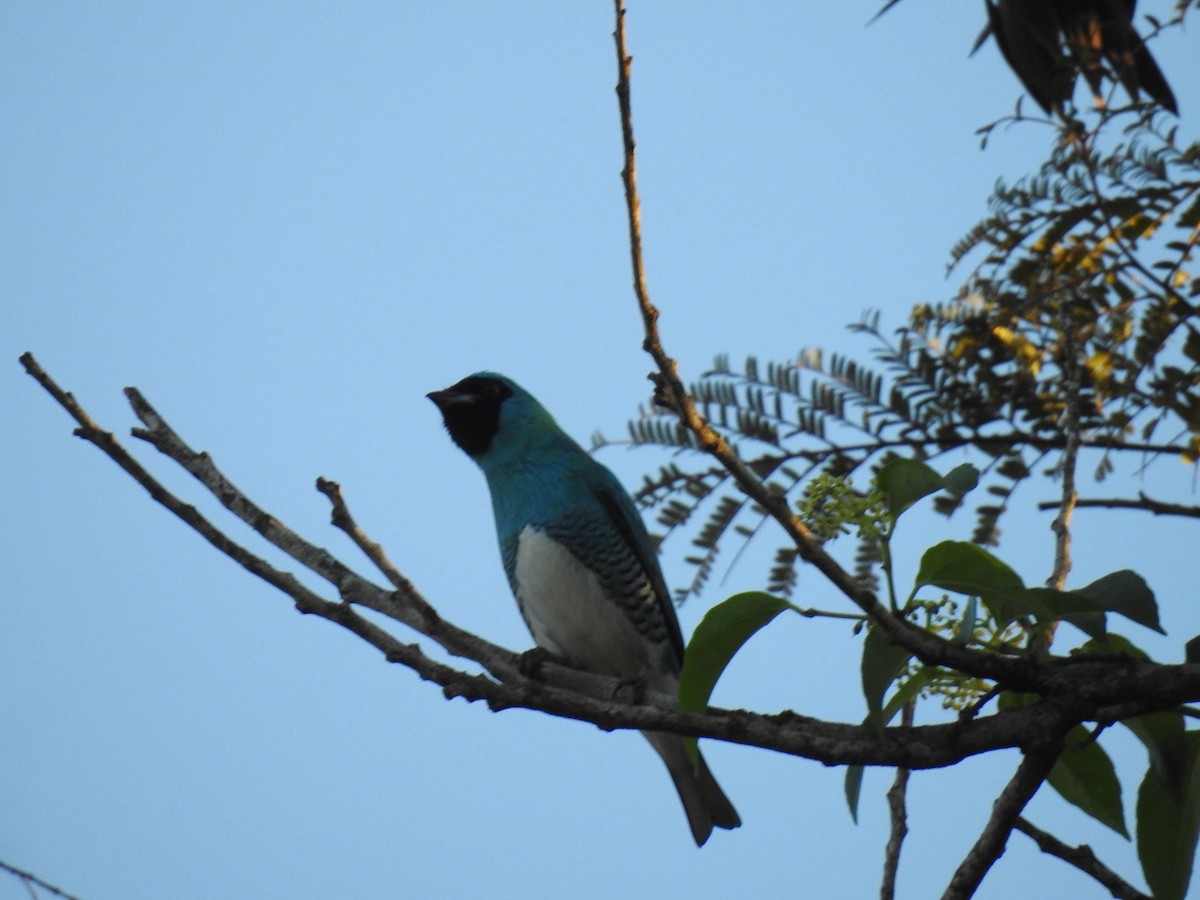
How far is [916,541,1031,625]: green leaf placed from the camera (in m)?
2.19

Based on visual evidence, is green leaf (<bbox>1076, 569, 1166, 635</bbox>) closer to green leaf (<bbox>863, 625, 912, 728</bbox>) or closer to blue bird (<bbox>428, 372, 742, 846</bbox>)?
green leaf (<bbox>863, 625, 912, 728</bbox>)

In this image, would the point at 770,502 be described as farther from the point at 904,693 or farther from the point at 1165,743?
the point at 1165,743

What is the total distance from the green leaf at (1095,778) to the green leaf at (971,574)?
0.39m

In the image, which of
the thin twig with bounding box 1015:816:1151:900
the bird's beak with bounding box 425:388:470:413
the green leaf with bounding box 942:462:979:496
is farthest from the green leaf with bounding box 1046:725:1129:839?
the bird's beak with bounding box 425:388:470:413

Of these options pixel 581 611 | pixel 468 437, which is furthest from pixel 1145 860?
pixel 468 437

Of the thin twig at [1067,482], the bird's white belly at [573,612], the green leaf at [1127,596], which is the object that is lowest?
the green leaf at [1127,596]

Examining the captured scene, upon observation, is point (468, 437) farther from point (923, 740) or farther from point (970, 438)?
point (923, 740)

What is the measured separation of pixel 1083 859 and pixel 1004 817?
40 cm

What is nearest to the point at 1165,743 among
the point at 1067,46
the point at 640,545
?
the point at 1067,46

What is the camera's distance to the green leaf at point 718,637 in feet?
7.61

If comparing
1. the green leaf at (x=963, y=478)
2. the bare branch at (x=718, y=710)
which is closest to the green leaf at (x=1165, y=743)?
the bare branch at (x=718, y=710)

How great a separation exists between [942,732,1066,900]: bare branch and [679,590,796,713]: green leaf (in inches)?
17.4

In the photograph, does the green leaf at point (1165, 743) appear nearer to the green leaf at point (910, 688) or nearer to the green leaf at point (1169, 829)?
the green leaf at point (1169, 829)

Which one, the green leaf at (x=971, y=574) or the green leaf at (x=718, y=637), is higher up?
the green leaf at (x=971, y=574)
